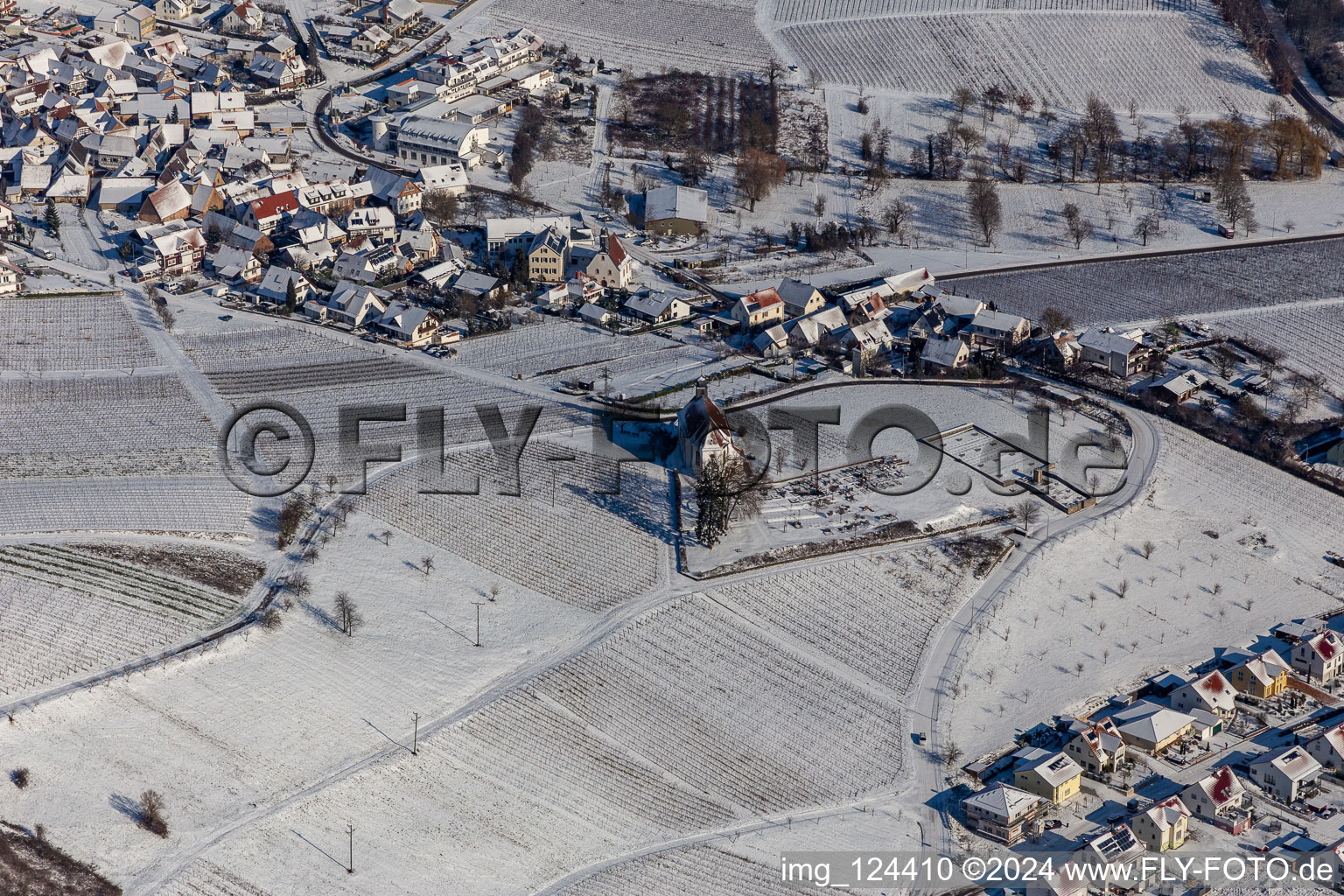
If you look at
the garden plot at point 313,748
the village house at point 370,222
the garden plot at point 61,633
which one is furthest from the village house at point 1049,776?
the village house at point 370,222

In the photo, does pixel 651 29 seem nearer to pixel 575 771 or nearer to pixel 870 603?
pixel 870 603

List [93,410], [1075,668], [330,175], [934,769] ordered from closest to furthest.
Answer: [934,769], [1075,668], [93,410], [330,175]

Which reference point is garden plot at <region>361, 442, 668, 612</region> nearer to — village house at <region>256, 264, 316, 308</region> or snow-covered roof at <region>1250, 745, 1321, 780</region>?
village house at <region>256, 264, 316, 308</region>

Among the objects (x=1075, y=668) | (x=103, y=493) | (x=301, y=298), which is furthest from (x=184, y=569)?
(x=1075, y=668)

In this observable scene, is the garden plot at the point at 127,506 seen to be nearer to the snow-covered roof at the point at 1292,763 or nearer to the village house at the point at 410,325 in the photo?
the village house at the point at 410,325

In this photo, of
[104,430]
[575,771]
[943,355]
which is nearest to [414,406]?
[104,430]

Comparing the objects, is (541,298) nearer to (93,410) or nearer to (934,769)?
(93,410)
